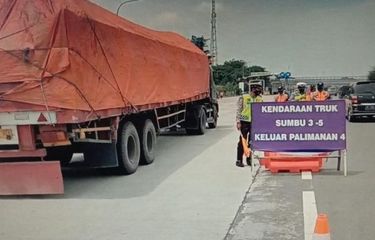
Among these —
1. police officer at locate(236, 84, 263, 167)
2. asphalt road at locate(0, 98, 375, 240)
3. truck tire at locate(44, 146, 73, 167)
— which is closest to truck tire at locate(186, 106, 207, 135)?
asphalt road at locate(0, 98, 375, 240)

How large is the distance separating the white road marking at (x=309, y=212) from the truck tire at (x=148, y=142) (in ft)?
14.8

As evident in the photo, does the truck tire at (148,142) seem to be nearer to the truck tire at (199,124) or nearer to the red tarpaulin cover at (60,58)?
the red tarpaulin cover at (60,58)

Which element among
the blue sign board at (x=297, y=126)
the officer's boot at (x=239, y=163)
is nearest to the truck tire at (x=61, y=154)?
the officer's boot at (x=239, y=163)

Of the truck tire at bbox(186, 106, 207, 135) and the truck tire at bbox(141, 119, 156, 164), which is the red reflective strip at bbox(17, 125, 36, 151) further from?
the truck tire at bbox(186, 106, 207, 135)

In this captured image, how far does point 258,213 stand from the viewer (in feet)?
24.7

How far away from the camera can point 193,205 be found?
321 inches

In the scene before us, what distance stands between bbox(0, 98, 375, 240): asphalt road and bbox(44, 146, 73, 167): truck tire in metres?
0.38

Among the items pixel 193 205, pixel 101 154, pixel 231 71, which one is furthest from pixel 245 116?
pixel 231 71

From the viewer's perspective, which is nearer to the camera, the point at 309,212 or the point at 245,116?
the point at 309,212

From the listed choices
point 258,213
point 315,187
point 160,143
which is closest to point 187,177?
point 315,187

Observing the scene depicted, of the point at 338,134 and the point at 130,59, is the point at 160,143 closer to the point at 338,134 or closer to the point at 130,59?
the point at 130,59

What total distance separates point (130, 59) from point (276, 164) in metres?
3.62

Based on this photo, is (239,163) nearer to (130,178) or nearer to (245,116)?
(245,116)

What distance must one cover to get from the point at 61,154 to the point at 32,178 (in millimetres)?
3281
